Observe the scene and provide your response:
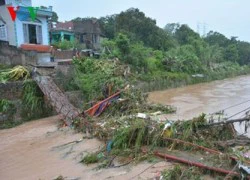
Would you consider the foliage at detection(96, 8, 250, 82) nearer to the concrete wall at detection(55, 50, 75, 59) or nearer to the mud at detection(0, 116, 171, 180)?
the concrete wall at detection(55, 50, 75, 59)

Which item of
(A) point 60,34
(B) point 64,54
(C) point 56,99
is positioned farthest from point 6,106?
(A) point 60,34

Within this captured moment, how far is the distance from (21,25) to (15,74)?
6067 mm

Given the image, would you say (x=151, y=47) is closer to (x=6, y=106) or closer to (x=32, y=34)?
(x=32, y=34)

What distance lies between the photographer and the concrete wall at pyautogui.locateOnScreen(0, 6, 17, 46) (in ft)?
61.8

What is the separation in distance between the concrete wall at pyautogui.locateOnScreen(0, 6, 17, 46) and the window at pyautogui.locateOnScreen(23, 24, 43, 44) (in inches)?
29.7

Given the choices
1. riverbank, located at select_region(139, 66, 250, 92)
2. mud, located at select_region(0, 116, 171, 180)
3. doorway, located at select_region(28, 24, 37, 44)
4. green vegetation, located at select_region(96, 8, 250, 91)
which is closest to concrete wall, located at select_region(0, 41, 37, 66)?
doorway, located at select_region(28, 24, 37, 44)

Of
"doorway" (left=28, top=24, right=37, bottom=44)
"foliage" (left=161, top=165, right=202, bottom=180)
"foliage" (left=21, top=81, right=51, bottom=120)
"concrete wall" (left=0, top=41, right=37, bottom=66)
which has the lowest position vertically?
"foliage" (left=161, top=165, right=202, bottom=180)

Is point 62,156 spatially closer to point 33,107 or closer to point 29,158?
point 29,158

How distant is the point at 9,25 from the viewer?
19.0m

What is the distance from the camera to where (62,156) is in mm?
8664

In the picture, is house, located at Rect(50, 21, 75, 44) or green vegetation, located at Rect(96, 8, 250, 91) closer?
green vegetation, located at Rect(96, 8, 250, 91)

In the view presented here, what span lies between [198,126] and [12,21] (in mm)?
14919

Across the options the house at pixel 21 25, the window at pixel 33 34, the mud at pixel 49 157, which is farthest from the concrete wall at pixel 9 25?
the mud at pixel 49 157

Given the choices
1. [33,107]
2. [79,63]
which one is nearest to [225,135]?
[33,107]
